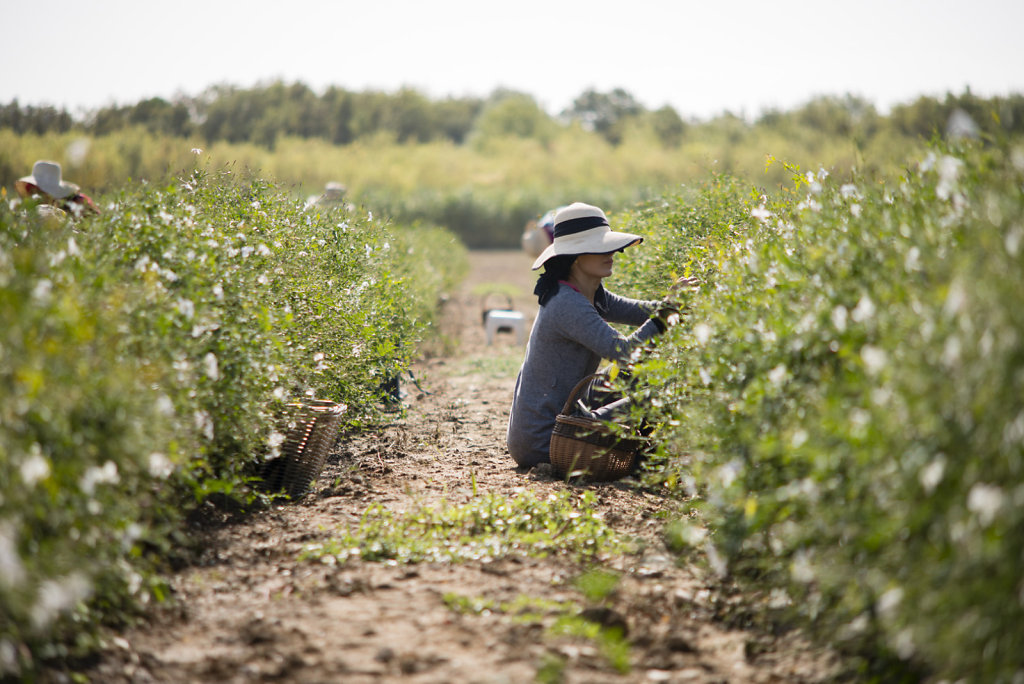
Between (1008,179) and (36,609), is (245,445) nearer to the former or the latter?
(36,609)

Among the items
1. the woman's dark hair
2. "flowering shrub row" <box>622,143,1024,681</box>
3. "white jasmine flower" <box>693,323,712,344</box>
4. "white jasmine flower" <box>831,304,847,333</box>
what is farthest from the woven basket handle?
"white jasmine flower" <box>831,304,847,333</box>

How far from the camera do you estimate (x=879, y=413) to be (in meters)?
1.92

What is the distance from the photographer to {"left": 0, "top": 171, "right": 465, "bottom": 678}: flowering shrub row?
6.74 feet

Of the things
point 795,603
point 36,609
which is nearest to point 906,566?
point 795,603

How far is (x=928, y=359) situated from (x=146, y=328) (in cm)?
236

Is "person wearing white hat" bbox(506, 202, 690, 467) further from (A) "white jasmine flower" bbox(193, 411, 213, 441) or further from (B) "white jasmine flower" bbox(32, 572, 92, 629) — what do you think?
(B) "white jasmine flower" bbox(32, 572, 92, 629)

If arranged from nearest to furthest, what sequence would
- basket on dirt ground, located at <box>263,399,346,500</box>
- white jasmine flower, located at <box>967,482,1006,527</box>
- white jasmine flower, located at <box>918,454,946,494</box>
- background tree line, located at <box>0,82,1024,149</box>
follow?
white jasmine flower, located at <box>967,482,1006,527</box>
white jasmine flower, located at <box>918,454,946,494</box>
basket on dirt ground, located at <box>263,399,346,500</box>
background tree line, located at <box>0,82,1024,149</box>

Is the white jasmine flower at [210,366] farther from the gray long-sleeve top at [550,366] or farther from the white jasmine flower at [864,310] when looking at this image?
the white jasmine flower at [864,310]

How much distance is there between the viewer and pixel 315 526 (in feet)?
11.9

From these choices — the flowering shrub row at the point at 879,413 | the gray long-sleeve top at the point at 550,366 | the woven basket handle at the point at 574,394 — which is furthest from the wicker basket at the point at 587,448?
the flowering shrub row at the point at 879,413

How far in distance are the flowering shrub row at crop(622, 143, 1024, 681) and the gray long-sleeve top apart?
97cm

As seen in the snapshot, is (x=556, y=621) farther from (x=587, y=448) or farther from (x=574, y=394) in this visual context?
Result: (x=574, y=394)

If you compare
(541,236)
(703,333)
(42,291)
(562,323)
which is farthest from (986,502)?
(541,236)

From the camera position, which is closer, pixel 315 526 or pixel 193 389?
pixel 193 389
